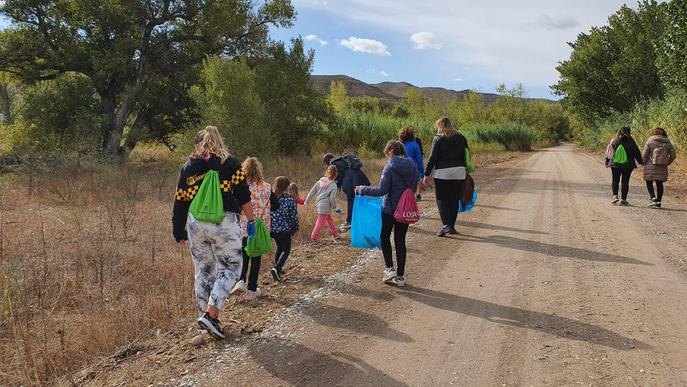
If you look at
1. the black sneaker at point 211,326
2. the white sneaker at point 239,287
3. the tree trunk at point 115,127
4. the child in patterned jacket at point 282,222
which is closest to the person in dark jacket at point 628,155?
the child in patterned jacket at point 282,222

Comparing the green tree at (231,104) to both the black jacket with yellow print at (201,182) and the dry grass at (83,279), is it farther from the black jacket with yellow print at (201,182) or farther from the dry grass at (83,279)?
the black jacket with yellow print at (201,182)

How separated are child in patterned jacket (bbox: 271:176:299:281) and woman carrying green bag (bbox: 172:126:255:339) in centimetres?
182

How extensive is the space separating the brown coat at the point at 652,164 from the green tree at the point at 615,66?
2773 cm

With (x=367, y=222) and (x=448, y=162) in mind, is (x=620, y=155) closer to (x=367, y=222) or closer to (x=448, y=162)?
(x=448, y=162)

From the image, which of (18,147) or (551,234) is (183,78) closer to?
(18,147)

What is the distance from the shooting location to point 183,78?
26.0 meters

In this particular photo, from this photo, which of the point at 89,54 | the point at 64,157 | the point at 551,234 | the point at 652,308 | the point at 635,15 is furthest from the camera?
the point at 635,15

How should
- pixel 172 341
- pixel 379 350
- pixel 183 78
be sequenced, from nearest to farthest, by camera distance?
pixel 379 350
pixel 172 341
pixel 183 78

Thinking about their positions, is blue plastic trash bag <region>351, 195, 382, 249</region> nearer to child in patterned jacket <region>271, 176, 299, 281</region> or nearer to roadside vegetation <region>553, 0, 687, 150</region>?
child in patterned jacket <region>271, 176, 299, 281</region>

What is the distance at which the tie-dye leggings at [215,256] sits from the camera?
15.2 feet

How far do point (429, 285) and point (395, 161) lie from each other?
165 centimetres

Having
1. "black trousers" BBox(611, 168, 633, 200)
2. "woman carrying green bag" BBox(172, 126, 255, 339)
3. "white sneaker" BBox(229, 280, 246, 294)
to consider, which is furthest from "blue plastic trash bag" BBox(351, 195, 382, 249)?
"black trousers" BBox(611, 168, 633, 200)

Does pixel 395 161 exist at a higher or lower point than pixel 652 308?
higher

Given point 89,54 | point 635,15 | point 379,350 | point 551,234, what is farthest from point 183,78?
point 635,15
